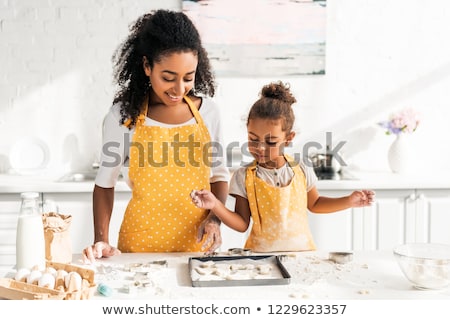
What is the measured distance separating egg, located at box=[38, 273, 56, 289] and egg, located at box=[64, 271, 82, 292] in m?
0.03

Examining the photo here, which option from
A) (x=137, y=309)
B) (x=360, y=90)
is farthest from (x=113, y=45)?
(x=137, y=309)

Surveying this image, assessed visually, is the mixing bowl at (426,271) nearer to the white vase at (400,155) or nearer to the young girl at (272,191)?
the young girl at (272,191)

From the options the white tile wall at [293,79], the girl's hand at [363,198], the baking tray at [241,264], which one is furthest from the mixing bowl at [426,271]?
the white tile wall at [293,79]

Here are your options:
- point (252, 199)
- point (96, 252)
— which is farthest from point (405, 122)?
point (96, 252)

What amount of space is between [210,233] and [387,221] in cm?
170

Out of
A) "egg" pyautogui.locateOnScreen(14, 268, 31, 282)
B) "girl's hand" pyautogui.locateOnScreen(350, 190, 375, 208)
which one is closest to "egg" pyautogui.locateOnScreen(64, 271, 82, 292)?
"egg" pyautogui.locateOnScreen(14, 268, 31, 282)

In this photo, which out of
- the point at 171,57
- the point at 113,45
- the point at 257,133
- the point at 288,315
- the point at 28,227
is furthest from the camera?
the point at 113,45

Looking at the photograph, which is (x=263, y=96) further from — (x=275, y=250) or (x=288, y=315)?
(x=288, y=315)

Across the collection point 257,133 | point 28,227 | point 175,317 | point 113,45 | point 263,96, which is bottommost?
point 175,317

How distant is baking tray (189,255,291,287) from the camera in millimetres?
1373

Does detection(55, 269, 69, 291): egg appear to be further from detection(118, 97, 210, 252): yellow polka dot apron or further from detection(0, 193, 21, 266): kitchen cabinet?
detection(0, 193, 21, 266): kitchen cabinet

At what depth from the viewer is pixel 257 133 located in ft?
5.98

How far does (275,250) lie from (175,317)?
59 centimetres

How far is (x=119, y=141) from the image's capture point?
6.12 feet
